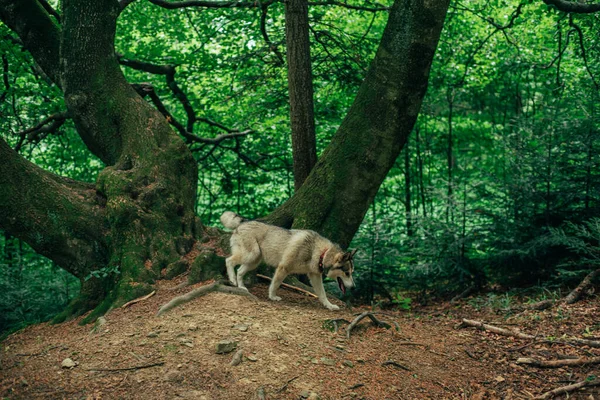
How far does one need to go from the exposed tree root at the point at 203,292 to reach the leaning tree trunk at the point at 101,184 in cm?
73

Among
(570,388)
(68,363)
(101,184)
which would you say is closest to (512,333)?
(570,388)

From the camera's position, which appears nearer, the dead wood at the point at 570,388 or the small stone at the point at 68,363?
the small stone at the point at 68,363

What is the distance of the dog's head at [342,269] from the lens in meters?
6.21

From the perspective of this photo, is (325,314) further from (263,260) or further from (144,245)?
(144,245)

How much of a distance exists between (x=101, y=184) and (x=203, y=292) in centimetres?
228

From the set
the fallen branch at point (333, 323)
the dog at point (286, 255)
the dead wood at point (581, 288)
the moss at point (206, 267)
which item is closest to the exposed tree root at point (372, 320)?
the fallen branch at point (333, 323)

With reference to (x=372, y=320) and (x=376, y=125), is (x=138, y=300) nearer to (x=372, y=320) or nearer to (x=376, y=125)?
(x=372, y=320)

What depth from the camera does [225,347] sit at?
4.30m

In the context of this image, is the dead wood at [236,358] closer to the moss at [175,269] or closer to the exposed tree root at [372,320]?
the exposed tree root at [372,320]

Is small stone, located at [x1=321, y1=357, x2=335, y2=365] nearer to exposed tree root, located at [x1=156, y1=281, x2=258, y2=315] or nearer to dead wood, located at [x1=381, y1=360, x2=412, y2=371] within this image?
dead wood, located at [x1=381, y1=360, x2=412, y2=371]

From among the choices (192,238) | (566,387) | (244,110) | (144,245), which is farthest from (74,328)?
(244,110)

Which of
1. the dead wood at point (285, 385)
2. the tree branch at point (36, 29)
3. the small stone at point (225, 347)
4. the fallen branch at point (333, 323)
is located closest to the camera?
the dead wood at point (285, 385)

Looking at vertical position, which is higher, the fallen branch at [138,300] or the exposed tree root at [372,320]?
the fallen branch at [138,300]

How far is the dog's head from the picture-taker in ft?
20.4
